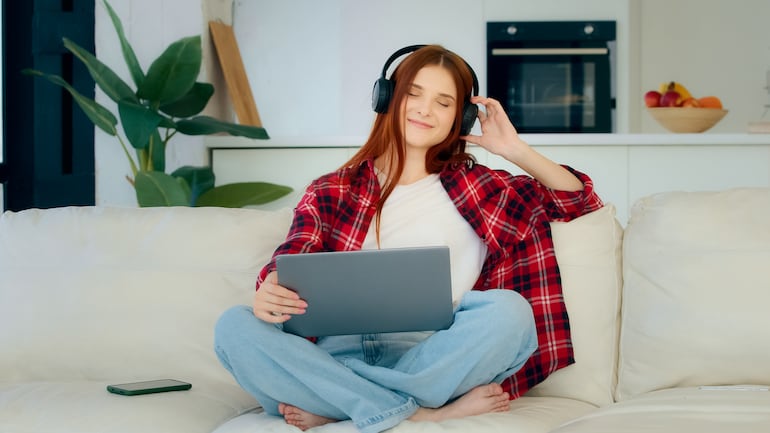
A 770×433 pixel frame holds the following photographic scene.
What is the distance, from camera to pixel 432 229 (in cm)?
213

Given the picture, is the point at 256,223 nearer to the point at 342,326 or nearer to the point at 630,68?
the point at 342,326

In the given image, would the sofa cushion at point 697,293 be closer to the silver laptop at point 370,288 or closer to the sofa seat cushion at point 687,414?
the sofa seat cushion at point 687,414

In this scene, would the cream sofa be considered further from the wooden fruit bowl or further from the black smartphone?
the wooden fruit bowl

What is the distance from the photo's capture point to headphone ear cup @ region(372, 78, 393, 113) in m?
2.15

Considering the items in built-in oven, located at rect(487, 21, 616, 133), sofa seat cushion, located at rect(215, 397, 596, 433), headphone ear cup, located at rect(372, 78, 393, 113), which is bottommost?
sofa seat cushion, located at rect(215, 397, 596, 433)

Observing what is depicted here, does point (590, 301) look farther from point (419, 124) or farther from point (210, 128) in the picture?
point (210, 128)

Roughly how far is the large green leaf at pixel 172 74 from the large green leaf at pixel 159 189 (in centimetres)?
29

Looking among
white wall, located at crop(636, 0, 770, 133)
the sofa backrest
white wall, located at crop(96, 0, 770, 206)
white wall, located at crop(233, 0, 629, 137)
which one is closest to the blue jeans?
the sofa backrest

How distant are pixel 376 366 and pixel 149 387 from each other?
473mm

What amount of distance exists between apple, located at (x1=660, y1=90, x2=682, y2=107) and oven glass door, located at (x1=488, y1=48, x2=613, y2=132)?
144 cm

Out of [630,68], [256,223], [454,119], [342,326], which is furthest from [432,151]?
[630,68]

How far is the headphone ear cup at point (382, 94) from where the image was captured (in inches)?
84.8

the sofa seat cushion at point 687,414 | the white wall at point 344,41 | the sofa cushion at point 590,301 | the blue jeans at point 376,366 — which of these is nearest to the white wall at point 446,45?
the white wall at point 344,41

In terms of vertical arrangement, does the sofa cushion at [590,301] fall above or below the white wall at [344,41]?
below
